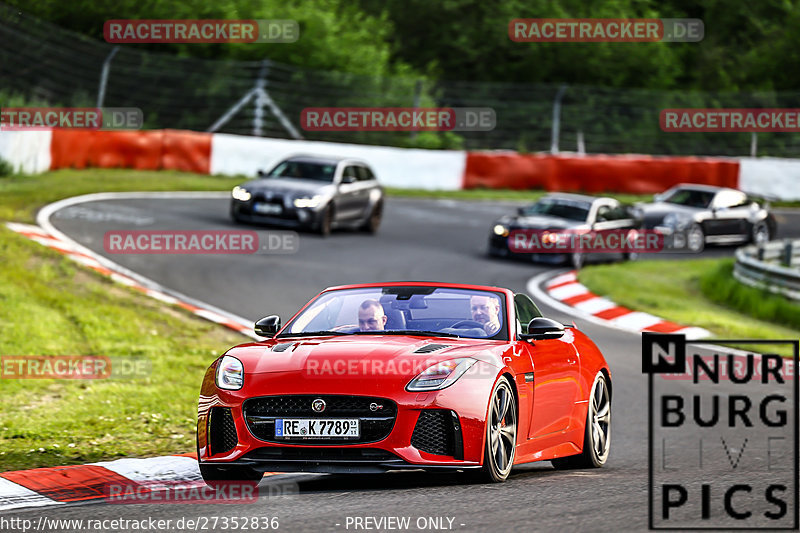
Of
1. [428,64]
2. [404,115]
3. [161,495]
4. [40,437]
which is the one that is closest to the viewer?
[161,495]

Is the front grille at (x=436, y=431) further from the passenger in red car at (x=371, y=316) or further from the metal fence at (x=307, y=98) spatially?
the metal fence at (x=307, y=98)

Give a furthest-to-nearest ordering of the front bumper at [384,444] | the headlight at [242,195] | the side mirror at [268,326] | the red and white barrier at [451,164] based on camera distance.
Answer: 1. the red and white barrier at [451,164]
2. the headlight at [242,195]
3. the side mirror at [268,326]
4. the front bumper at [384,444]

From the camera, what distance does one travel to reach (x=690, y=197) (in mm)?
27875

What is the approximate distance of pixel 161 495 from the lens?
7.36 metres

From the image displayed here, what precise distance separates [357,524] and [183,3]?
30461 mm

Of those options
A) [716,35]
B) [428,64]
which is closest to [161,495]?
[428,64]

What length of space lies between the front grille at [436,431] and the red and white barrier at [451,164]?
20.5 m

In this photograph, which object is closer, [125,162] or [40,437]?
[40,437]

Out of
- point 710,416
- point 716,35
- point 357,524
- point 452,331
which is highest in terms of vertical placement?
point 716,35

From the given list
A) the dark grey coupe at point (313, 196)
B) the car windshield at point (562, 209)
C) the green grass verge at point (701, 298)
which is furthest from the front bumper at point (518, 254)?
the dark grey coupe at point (313, 196)

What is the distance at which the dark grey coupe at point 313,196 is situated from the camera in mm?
22234

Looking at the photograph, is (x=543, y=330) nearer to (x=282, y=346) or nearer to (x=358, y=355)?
(x=358, y=355)

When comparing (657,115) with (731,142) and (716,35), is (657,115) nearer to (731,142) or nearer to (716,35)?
(731,142)

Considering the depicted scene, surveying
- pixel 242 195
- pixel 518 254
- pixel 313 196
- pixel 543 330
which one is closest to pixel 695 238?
pixel 518 254
